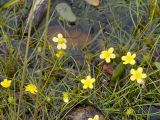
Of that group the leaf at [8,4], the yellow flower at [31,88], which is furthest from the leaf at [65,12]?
the yellow flower at [31,88]

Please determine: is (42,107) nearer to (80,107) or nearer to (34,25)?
(80,107)

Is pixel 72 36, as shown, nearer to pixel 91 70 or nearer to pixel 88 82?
pixel 91 70

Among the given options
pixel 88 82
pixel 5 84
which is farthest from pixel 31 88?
pixel 88 82

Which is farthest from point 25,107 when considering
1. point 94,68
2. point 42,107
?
point 94,68

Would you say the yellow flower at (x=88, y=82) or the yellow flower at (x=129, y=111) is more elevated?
the yellow flower at (x=88, y=82)

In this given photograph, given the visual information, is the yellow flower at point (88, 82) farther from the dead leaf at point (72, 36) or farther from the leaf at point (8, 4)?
the leaf at point (8, 4)

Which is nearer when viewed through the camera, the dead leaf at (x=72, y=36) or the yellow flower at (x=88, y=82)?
the yellow flower at (x=88, y=82)

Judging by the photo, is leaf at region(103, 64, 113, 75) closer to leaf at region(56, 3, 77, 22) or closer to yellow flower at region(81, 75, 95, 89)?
yellow flower at region(81, 75, 95, 89)
